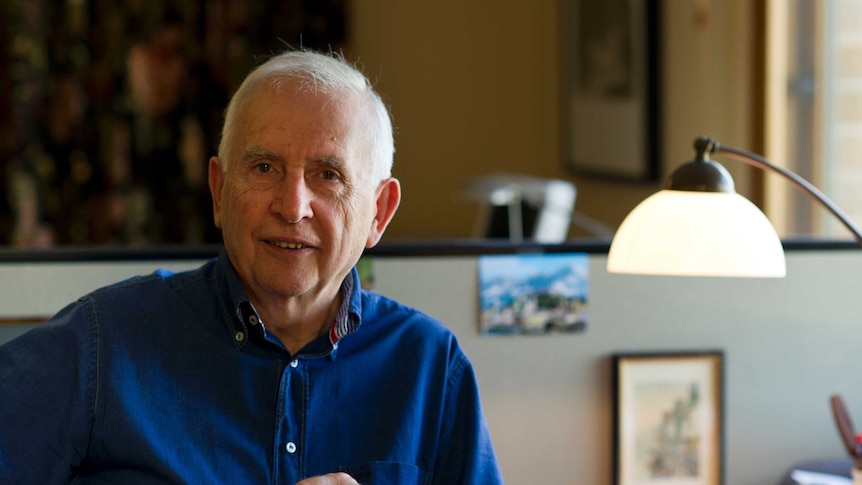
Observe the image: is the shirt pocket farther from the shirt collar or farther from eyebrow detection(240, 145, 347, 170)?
eyebrow detection(240, 145, 347, 170)

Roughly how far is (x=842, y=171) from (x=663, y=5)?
113cm

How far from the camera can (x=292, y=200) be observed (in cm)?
125

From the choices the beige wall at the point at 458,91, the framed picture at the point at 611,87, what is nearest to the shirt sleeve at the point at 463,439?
the framed picture at the point at 611,87

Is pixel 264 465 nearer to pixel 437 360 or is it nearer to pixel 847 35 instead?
pixel 437 360

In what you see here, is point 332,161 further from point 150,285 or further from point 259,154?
point 150,285

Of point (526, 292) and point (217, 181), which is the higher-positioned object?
point (217, 181)

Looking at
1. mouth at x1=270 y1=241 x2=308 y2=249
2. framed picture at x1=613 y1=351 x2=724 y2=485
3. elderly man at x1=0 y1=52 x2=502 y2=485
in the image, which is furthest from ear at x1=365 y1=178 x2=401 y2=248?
framed picture at x1=613 y1=351 x2=724 y2=485

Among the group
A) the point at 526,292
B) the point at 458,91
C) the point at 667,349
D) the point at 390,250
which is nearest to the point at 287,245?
the point at 390,250

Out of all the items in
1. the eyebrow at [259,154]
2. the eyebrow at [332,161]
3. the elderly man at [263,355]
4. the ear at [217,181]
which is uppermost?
the eyebrow at [259,154]

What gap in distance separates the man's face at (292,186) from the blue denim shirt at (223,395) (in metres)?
0.06

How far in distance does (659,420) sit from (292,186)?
0.86m

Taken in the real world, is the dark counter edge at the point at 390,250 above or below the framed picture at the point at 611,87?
below

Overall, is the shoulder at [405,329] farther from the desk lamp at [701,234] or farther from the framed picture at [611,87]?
the framed picture at [611,87]

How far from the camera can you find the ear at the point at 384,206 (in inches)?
54.3
